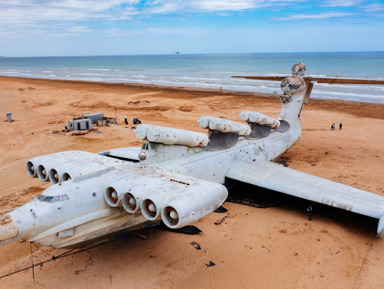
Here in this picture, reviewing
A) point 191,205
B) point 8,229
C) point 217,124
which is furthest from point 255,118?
point 8,229

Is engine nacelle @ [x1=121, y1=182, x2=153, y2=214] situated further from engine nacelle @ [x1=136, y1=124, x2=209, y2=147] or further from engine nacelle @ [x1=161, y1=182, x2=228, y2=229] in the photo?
engine nacelle @ [x1=136, y1=124, x2=209, y2=147]

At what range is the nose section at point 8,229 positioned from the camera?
6.58 m

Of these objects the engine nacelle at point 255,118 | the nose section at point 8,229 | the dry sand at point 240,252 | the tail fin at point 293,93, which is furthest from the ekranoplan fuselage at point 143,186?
the tail fin at point 293,93

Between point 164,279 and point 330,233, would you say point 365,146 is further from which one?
point 164,279

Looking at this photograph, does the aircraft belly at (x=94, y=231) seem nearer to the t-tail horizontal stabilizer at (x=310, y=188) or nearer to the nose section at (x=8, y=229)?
the nose section at (x=8, y=229)

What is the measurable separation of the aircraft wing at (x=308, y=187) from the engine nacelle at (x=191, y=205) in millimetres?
4650

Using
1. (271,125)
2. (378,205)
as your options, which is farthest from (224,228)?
(271,125)

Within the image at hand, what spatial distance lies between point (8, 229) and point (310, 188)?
9.89m

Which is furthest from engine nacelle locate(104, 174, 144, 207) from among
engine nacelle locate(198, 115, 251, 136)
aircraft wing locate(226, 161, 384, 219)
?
aircraft wing locate(226, 161, 384, 219)

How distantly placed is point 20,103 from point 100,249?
36.1 m

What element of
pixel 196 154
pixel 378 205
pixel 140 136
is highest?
pixel 140 136

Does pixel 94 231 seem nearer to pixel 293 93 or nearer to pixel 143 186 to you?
pixel 143 186

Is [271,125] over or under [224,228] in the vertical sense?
over

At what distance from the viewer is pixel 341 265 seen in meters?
8.88
